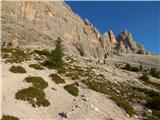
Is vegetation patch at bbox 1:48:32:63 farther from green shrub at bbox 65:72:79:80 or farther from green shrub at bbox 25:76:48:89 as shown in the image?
green shrub at bbox 25:76:48:89

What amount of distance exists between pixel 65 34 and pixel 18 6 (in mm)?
31163

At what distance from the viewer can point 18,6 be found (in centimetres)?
12038

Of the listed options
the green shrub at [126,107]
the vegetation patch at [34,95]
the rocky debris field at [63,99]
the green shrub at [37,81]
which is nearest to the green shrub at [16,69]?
the rocky debris field at [63,99]

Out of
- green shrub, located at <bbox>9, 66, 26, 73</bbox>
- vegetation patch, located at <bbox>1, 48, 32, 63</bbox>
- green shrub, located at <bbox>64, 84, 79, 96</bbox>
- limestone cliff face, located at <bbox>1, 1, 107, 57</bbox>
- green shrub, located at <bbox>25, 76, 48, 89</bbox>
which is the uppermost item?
limestone cliff face, located at <bbox>1, 1, 107, 57</bbox>

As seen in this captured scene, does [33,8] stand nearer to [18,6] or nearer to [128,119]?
[18,6]

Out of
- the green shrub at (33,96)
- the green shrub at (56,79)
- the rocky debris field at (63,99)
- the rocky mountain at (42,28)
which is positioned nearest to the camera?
the rocky debris field at (63,99)

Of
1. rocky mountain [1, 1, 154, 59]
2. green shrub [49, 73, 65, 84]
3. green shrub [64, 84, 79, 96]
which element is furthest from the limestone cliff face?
green shrub [64, 84, 79, 96]

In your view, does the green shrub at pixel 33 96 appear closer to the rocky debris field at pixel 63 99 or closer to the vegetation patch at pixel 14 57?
the rocky debris field at pixel 63 99

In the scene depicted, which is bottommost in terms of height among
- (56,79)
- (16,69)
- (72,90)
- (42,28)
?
(72,90)

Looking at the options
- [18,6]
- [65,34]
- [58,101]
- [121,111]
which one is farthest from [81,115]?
[65,34]

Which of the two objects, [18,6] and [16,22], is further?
[18,6]

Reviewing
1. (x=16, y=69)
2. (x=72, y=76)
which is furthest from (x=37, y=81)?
(x=72, y=76)

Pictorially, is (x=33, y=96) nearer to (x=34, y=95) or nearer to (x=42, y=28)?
(x=34, y=95)

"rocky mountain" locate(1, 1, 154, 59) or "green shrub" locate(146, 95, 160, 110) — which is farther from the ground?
"rocky mountain" locate(1, 1, 154, 59)
